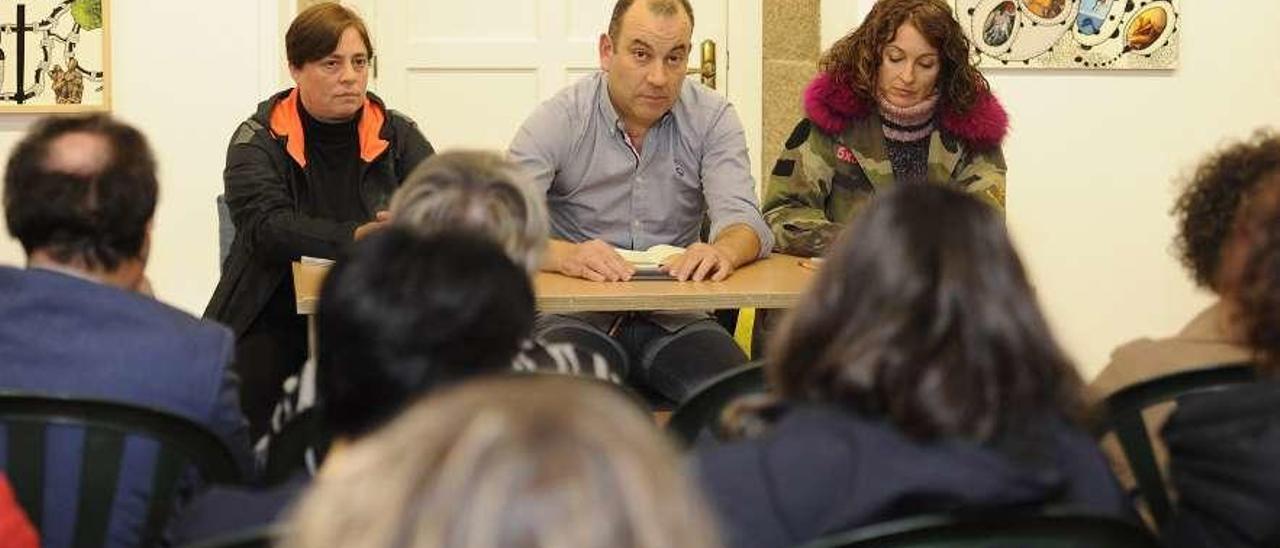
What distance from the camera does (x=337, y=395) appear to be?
1.54 metres

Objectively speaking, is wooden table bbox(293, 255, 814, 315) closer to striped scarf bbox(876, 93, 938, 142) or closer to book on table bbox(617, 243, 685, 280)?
book on table bbox(617, 243, 685, 280)

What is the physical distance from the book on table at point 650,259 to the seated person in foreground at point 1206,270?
1305 millimetres

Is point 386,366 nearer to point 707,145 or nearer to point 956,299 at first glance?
point 956,299

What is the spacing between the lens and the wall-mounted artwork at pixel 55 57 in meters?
5.30

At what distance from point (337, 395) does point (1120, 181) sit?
477 centimetres

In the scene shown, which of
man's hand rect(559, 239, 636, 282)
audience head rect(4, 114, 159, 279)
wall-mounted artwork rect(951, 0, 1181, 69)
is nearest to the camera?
audience head rect(4, 114, 159, 279)

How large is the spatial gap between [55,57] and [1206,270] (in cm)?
406

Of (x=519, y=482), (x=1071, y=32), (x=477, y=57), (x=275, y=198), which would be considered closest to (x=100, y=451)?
(x=519, y=482)

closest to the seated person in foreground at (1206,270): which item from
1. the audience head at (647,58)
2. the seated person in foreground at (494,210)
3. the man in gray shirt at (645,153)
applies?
the seated person in foreground at (494,210)

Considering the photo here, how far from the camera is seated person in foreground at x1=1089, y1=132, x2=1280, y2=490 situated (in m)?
2.07

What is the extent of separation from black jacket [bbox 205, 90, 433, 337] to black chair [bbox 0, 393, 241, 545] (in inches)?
64.2

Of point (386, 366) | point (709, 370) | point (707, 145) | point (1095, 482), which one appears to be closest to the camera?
point (386, 366)

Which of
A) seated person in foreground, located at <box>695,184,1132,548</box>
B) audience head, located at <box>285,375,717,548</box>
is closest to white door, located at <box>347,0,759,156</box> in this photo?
seated person in foreground, located at <box>695,184,1132,548</box>

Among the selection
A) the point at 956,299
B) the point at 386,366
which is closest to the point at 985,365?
the point at 956,299
